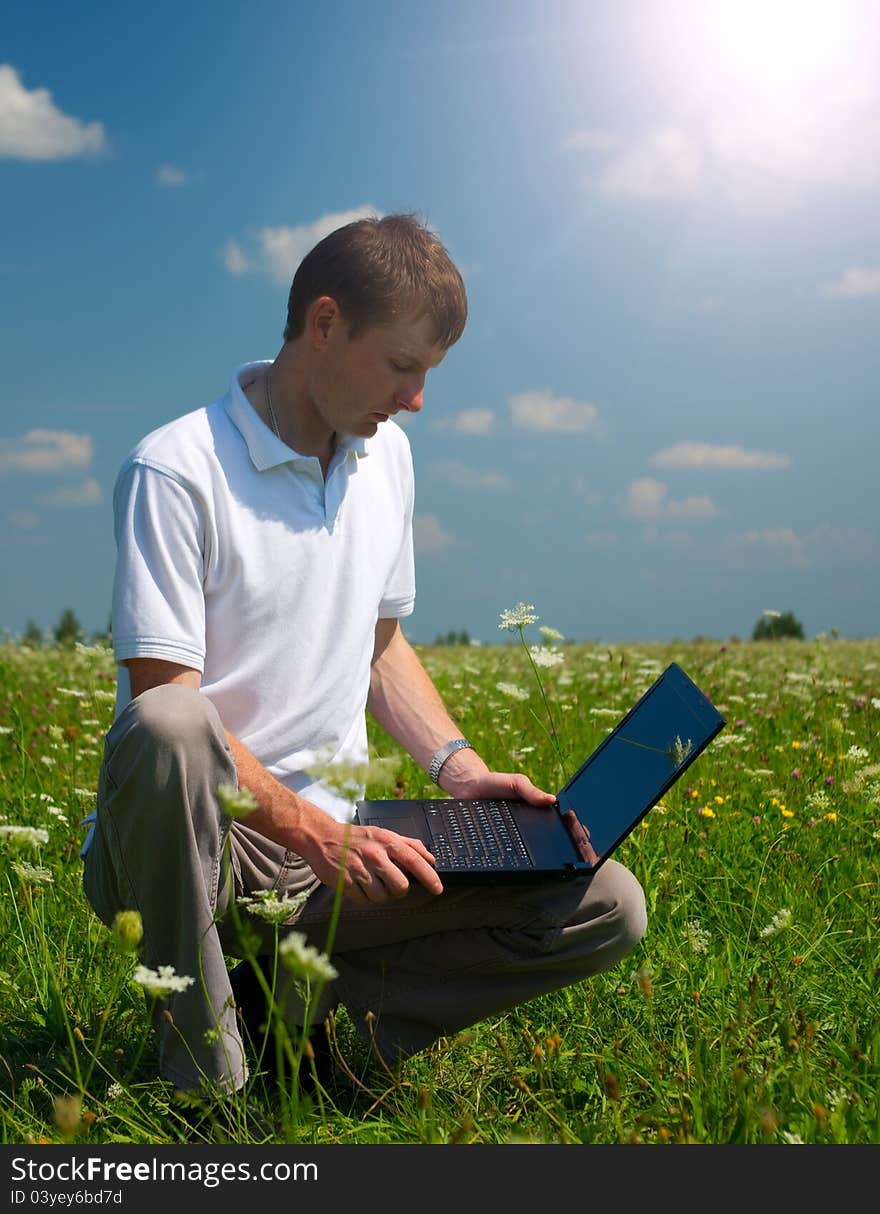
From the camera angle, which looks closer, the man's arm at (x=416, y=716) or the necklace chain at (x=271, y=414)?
the necklace chain at (x=271, y=414)

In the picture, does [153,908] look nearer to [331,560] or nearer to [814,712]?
[331,560]

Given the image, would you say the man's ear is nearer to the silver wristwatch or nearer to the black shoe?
the silver wristwatch

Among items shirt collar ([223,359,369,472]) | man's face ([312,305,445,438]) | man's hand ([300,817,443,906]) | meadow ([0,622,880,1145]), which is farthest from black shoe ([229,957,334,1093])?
man's face ([312,305,445,438])

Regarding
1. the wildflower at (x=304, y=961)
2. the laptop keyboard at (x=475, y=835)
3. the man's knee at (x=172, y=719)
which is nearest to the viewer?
the wildflower at (x=304, y=961)

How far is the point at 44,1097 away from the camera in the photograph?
3.06 m

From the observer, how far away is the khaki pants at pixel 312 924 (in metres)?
2.61

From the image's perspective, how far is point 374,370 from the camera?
3.09 metres

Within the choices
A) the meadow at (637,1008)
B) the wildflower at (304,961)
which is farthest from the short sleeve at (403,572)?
the wildflower at (304,961)

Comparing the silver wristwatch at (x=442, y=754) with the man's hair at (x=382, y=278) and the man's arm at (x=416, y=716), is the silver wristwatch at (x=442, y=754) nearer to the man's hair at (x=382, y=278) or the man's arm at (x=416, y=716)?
the man's arm at (x=416, y=716)

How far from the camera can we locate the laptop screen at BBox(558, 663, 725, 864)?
2.87 metres

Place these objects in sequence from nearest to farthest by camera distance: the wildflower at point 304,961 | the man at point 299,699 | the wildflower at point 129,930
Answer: the wildflower at point 304,961 → the wildflower at point 129,930 → the man at point 299,699

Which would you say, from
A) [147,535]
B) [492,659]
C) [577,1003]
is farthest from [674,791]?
[492,659]

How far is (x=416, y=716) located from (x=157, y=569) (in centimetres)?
108

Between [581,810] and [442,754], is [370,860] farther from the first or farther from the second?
[442,754]
